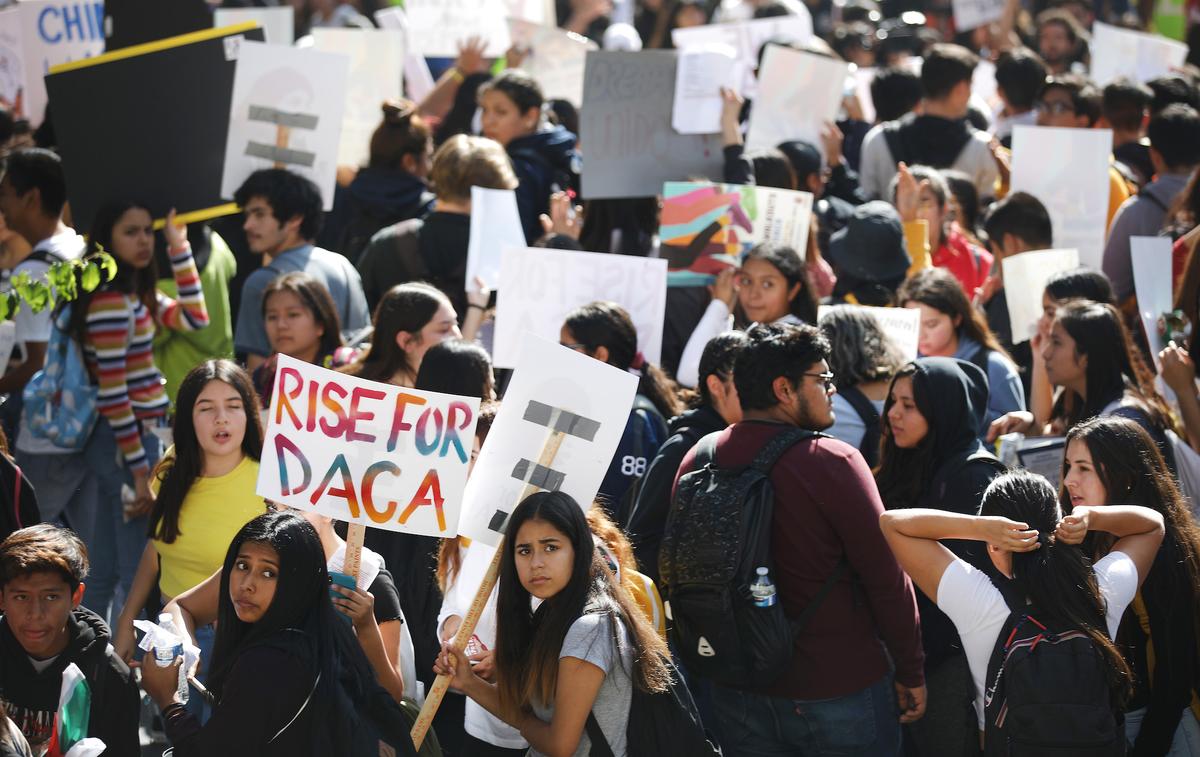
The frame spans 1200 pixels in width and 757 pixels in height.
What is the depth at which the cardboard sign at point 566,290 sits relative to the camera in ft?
20.7

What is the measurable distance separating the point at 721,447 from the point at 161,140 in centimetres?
386

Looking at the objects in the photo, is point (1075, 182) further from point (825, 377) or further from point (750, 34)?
point (825, 377)

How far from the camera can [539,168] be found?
813 centimetres

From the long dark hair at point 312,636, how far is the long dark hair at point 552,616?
0.35m

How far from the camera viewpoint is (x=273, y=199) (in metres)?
7.09

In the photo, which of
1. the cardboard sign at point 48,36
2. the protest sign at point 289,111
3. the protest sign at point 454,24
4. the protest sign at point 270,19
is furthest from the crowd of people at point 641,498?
the protest sign at point 270,19

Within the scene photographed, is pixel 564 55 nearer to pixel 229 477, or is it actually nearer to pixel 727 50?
pixel 727 50

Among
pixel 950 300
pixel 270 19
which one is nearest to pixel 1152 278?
pixel 950 300

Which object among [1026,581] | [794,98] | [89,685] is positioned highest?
[794,98]

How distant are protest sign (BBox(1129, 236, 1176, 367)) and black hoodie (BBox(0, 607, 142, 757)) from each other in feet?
14.0

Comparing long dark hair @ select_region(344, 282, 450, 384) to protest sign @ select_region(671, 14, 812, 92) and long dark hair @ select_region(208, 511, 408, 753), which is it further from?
protest sign @ select_region(671, 14, 812, 92)

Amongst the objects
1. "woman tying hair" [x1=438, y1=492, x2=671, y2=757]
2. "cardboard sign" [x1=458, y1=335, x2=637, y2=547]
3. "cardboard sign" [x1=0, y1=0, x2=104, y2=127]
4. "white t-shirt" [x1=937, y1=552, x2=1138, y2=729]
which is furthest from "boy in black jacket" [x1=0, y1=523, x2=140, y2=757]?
"cardboard sign" [x1=0, y1=0, x2=104, y2=127]

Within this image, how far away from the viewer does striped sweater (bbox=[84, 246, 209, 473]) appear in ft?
20.8

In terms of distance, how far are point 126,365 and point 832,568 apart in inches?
139
